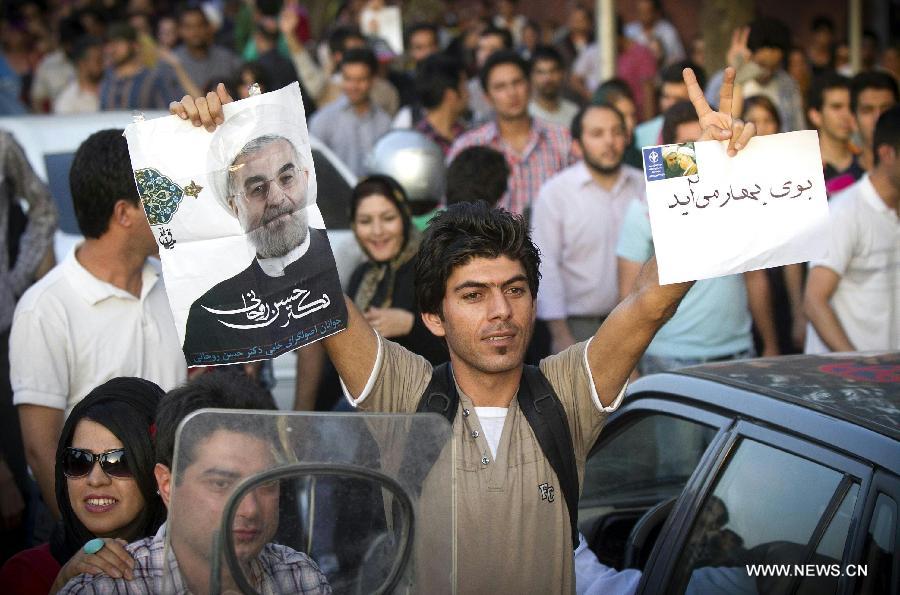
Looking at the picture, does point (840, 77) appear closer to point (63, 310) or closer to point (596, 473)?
point (596, 473)

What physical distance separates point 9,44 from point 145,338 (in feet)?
38.0

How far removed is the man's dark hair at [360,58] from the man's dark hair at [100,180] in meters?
5.43

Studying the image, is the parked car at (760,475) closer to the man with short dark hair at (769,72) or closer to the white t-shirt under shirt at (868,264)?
the white t-shirt under shirt at (868,264)

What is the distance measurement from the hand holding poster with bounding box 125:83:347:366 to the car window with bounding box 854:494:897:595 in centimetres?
137

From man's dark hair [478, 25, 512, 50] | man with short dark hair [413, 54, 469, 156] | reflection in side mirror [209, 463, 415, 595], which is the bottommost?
reflection in side mirror [209, 463, 415, 595]

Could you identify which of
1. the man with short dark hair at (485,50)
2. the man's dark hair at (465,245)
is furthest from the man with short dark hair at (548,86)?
the man's dark hair at (465,245)

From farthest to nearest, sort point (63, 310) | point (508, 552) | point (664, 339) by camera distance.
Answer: point (664, 339) < point (63, 310) < point (508, 552)

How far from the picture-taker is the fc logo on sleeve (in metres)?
3.04

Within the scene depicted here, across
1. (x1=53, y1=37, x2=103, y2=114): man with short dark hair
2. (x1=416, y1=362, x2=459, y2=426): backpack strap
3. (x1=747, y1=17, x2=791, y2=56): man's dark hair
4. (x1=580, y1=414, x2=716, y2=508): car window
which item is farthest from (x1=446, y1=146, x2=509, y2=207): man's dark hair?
(x1=53, y1=37, x2=103, y2=114): man with short dark hair

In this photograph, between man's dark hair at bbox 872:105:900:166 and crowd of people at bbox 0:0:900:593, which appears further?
man's dark hair at bbox 872:105:900:166

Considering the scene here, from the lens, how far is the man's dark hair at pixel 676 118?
6.08 meters

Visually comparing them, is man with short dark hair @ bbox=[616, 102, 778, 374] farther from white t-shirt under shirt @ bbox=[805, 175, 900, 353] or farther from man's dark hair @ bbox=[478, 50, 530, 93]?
man's dark hair @ bbox=[478, 50, 530, 93]

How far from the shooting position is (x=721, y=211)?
3080mm

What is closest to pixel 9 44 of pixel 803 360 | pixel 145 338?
pixel 145 338
